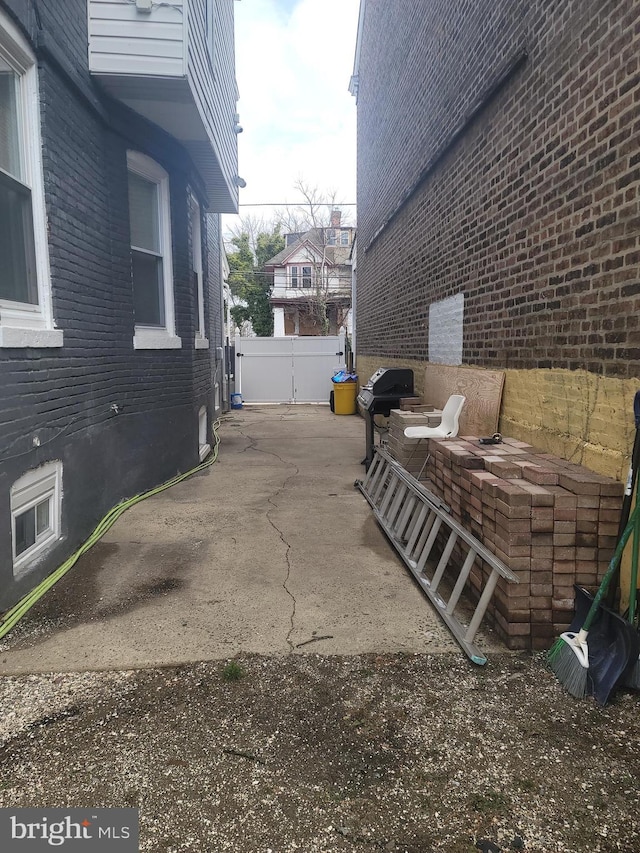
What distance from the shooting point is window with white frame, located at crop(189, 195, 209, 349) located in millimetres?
8125

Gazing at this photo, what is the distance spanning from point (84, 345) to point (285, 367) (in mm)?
12861

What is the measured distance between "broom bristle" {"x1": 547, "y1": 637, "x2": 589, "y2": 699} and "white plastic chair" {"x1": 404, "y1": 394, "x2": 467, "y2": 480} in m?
2.58

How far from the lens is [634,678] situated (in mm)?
2557

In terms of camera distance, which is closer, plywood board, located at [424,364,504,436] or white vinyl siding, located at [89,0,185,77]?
plywood board, located at [424,364,504,436]

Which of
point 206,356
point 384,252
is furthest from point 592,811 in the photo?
point 384,252

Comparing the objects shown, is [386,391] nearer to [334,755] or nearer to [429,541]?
[429,541]

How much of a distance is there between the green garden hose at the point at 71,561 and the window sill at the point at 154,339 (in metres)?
1.61

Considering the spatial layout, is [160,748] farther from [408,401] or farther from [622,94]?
[408,401]

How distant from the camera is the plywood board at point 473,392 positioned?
15.8ft

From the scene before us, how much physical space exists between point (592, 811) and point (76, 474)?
4049 millimetres

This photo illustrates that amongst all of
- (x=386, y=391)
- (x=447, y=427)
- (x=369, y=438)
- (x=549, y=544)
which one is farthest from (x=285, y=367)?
(x=549, y=544)

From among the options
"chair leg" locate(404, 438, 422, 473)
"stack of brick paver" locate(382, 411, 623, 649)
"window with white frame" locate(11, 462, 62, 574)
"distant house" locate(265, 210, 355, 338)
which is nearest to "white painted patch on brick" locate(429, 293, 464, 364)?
"chair leg" locate(404, 438, 422, 473)

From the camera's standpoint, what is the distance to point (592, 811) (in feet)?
6.33

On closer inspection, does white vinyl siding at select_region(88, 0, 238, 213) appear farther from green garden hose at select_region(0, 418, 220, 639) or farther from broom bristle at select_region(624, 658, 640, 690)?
broom bristle at select_region(624, 658, 640, 690)
